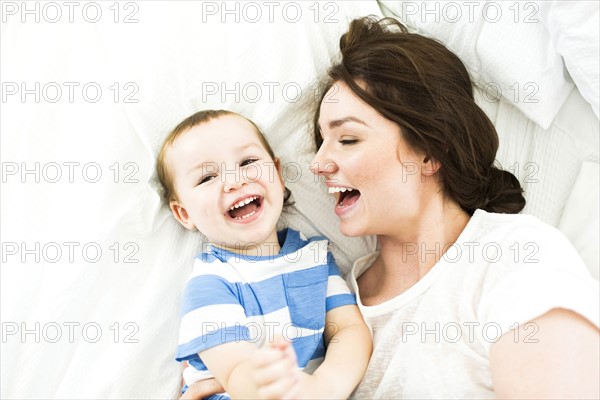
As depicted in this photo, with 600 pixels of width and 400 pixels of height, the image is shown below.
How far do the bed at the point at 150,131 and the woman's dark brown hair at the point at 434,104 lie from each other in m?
0.12

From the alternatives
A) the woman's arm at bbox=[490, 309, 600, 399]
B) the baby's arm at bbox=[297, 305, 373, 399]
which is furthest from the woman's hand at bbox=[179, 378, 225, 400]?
the woman's arm at bbox=[490, 309, 600, 399]

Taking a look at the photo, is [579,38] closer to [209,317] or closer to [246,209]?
[246,209]

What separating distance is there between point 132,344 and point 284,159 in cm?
55

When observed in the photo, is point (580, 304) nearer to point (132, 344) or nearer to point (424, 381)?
point (424, 381)

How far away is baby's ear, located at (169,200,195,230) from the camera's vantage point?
1.38 meters

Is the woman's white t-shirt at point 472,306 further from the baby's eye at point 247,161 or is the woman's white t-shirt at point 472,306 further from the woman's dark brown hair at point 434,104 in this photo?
the baby's eye at point 247,161

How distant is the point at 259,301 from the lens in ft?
4.15

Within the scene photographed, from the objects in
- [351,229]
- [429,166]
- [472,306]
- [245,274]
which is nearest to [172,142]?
[245,274]

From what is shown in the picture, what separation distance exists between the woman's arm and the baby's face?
55 cm

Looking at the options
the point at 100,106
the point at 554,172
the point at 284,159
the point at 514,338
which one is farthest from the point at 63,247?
the point at 554,172

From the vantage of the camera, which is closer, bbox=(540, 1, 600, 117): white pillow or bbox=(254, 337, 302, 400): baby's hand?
bbox=(254, 337, 302, 400): baby's hand

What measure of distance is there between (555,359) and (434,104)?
552 mm

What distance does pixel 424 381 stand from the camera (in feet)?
3.86

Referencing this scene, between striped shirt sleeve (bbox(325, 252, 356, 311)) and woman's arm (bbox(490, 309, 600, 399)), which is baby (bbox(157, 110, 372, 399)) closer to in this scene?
striped shirt sleeve (bbox(325, 252, 356, 311))
